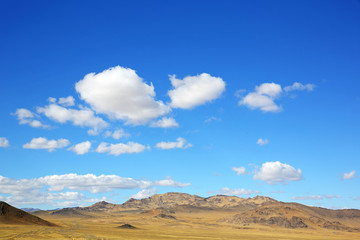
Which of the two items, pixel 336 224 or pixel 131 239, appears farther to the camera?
pixel 336 224

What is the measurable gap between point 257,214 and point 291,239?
8906 cm

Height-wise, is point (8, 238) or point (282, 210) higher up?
point (282, 210)

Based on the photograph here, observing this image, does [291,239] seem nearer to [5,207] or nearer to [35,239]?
[35,239]

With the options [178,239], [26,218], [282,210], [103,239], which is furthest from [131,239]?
[282,210]

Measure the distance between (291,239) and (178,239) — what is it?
4012cm

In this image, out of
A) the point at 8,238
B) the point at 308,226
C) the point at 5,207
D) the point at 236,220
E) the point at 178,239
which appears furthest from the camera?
the point at 236,220

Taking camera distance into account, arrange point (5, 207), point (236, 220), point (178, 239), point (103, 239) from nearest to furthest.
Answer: point (103, 239), point (178, 239), point (5, 207), point (236, 220)

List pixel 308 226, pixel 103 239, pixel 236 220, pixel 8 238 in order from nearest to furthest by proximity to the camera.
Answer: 1. pixel 8 238
2. pixel 103 239
3. pixel 308 226
4. pixel 236 220

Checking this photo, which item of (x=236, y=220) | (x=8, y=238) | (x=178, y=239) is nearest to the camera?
(x=8, y=238)

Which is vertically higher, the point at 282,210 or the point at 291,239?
the point at 282,210

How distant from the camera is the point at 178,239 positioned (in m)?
81.6

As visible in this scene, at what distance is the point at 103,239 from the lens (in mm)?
65938

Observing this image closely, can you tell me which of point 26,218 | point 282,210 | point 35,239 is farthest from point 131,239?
point 282,210

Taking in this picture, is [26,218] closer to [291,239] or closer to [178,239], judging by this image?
[178,239]
